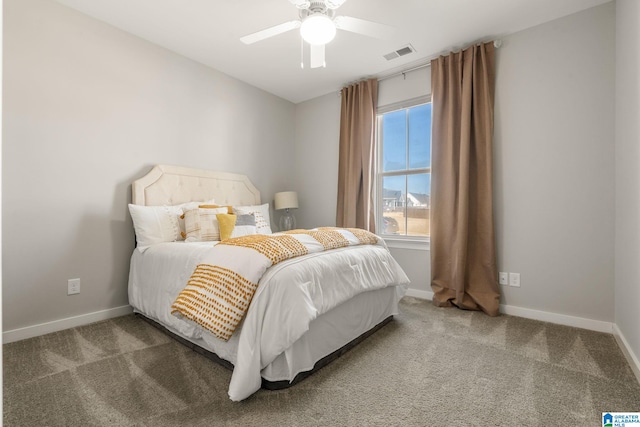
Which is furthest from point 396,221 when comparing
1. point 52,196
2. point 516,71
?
point 52,196

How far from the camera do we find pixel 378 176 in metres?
3.89

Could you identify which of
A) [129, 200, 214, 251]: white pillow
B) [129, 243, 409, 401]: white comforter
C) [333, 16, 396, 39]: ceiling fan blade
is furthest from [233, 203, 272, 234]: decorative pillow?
[333, 16, 396, 39]: ceiling fan blade

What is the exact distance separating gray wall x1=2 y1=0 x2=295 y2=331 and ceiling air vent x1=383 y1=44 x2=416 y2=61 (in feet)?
6.41

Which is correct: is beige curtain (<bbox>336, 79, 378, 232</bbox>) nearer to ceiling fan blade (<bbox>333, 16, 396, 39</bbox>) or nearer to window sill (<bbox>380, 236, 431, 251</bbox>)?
window sill (<bbox>380, 236, 431, 251</bbox>)

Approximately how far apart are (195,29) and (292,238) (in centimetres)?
213

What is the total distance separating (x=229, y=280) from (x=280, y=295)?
29cm

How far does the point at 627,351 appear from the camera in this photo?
210 centimetres

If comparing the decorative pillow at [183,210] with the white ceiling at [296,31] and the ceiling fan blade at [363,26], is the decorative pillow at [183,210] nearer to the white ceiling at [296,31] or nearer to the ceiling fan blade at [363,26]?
the white ceiling at [296,31]

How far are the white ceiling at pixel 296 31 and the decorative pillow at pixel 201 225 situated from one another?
5.23 feet

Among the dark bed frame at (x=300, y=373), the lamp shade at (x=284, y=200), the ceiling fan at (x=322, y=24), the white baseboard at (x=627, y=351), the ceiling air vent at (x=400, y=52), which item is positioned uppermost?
the ceiling air vent at (x=400, y=52)

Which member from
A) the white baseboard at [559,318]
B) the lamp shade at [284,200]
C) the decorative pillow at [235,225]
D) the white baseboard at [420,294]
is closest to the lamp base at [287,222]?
the lamp shade at [284,200]

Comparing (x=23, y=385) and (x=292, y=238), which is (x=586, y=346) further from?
(x=23, y=385)

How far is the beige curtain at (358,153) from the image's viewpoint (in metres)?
3.78

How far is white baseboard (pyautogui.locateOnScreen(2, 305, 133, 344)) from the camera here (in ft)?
7.68
